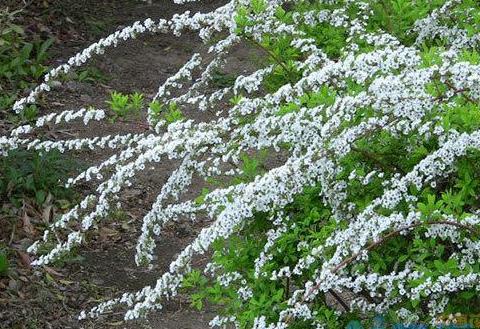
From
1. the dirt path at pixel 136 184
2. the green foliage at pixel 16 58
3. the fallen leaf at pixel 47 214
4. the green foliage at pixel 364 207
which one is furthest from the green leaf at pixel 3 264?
the green foliage at pixel 16 58

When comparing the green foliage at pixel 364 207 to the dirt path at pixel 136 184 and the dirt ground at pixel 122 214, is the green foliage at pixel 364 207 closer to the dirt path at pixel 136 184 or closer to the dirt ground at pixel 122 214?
the dirt path at pixel 136 184

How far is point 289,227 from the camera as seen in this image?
3281 mm

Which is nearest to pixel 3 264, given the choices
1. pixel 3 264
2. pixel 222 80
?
pixel 3 264

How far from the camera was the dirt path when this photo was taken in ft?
16.6

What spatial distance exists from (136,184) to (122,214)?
1.47ft

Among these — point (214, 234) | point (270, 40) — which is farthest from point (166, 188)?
point (270, 40)

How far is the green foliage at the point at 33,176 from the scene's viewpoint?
222 inches

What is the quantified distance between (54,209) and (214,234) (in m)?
2.81

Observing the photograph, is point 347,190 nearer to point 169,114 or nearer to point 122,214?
point 169,114

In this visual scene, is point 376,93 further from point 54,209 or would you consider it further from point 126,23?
point 126,23

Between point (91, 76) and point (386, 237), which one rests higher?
point (386, 237)

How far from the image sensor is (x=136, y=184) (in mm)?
6277

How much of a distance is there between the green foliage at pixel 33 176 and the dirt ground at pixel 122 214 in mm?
282

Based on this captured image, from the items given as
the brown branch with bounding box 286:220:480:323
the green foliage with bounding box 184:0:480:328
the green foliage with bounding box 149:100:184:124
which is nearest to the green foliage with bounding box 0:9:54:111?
the green foliage with bounding box 149:100:184:124
